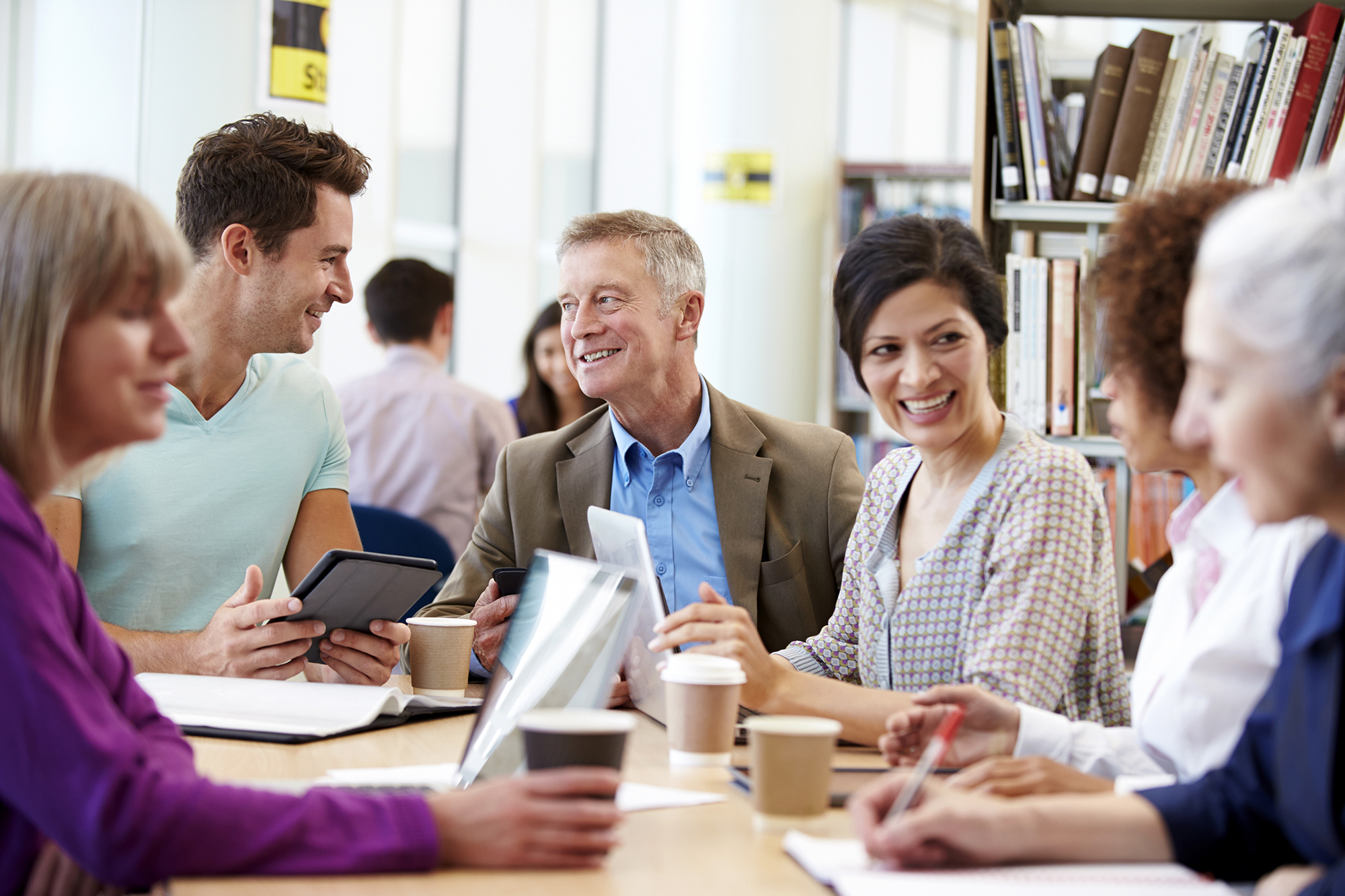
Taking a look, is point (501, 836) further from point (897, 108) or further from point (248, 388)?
point (897, 108)

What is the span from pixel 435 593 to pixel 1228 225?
227 cm

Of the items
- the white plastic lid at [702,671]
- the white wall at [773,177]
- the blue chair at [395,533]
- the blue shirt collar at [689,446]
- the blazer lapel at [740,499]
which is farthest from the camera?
the white wall at [773,177]

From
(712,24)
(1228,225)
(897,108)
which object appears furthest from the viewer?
(897,108)

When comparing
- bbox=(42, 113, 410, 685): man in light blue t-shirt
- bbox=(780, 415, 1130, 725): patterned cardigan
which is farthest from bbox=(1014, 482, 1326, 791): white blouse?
bbox=(42, 113, 410, 685): man in light blue t-shirt

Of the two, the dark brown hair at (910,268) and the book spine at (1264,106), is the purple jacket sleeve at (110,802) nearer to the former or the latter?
the dark brown hair at (910,268)

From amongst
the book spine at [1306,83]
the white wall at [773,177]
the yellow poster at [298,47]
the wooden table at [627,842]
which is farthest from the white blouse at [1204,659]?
the white wall at [773,177]

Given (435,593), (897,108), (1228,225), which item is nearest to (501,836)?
(1228,225)

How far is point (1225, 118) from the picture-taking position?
2.43 m

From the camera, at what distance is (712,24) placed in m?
4.80

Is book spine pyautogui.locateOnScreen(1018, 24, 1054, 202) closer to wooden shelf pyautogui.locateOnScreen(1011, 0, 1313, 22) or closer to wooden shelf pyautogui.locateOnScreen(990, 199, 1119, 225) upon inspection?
wooden shelf pyautogui.locateOnScreen(990, 199, 1119, 225)

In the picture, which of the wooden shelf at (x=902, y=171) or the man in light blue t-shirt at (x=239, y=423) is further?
the wooden shelf at (x=902, y=171)

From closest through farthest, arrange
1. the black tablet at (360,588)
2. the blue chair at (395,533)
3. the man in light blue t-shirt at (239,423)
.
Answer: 1. the black tablet at (360,588)
2. the man in light blue t-shirt at (239,423)
3. the blue chair at (395,533)

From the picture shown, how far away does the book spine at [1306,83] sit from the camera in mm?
2367

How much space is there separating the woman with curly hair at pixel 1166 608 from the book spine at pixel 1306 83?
52.1 inches
